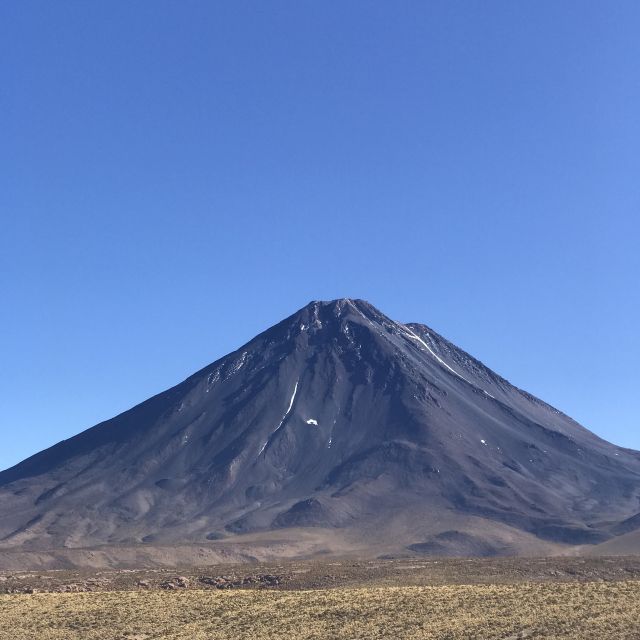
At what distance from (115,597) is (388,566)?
4828cm

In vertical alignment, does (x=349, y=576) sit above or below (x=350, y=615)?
below

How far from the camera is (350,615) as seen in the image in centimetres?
5188

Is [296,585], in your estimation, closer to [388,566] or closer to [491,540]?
[388,566]

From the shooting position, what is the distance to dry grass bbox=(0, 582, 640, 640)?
4659 cm

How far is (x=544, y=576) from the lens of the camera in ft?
306

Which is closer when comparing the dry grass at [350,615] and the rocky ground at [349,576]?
the dry grass at [350,615]

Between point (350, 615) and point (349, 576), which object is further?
point (349, 576)

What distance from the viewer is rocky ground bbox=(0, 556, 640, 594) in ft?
274

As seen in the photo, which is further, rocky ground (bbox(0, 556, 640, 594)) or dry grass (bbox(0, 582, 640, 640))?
rocky ground (bbox(0, 556, 640, 594))

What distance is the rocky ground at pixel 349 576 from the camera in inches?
3290

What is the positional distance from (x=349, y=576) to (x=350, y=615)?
131 feet

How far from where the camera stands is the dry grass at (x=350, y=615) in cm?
4659

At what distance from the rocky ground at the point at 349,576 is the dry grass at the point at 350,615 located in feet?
65.2

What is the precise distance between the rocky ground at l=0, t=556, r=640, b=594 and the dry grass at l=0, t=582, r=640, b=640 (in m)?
19.9
